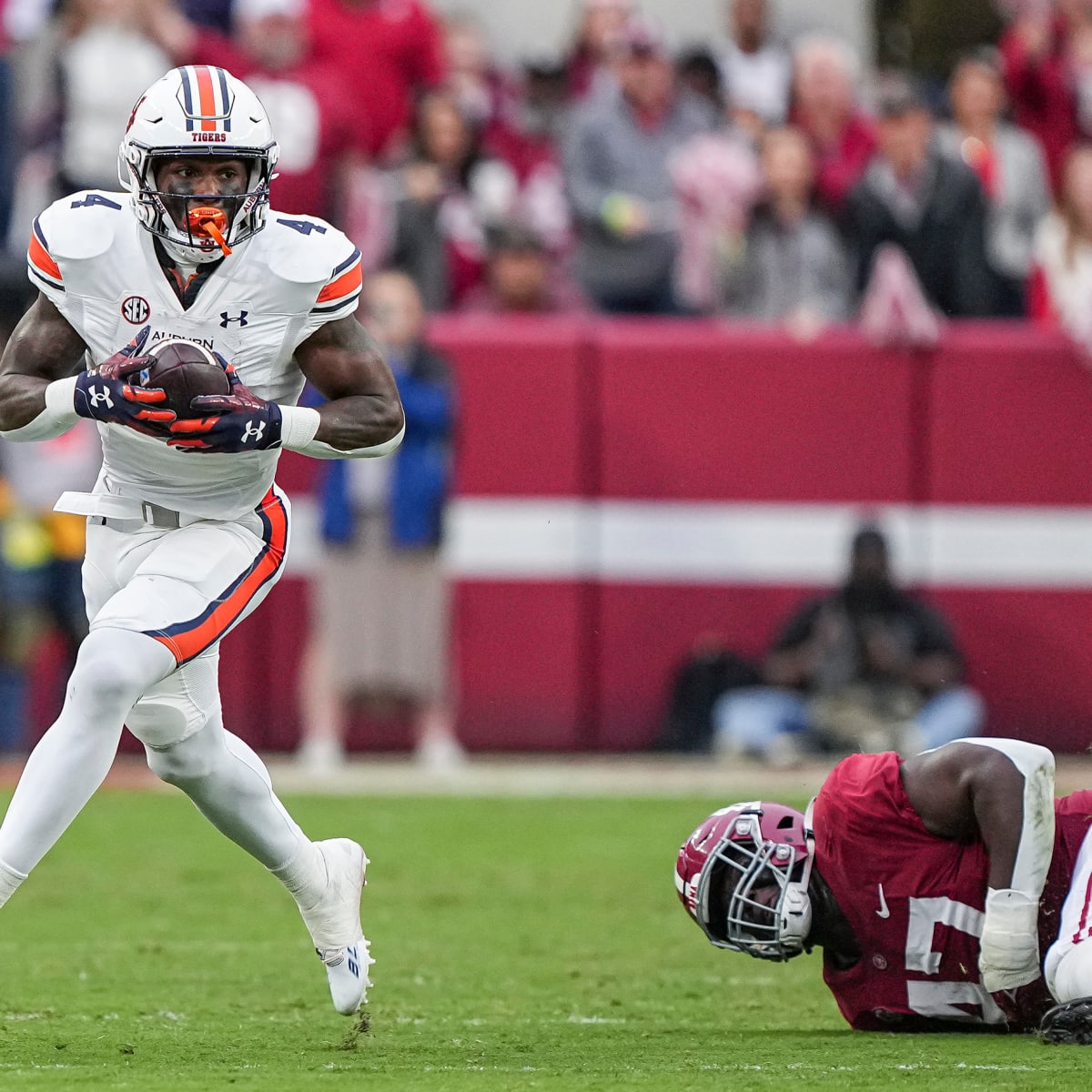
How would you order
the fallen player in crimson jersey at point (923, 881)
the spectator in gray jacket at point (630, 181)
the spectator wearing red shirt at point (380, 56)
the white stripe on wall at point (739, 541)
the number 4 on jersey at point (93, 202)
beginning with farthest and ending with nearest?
the spectator wearing red shirt at point (380, 56) → the spectator in gray jacket at point (630, 181) → the white stripe on wall at point (739, 541) → the number 4 on jersey at point (93, 202) → the fallen player in crimson jersey at point (923, 881)

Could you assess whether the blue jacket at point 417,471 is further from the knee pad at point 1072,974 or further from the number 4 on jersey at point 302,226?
the knee pad at point 1072,974

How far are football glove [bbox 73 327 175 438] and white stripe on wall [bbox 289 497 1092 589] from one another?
542 cm

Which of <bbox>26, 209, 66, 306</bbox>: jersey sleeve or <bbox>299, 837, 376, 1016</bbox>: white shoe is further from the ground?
<bbox>26, 209, 66, 306</bbox>: jersey sleeve

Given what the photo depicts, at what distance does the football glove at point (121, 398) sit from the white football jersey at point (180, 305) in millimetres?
246

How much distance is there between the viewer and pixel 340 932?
5.05 m

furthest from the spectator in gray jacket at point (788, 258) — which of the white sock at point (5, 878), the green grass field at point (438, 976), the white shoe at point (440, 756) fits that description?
the white sock at point (5, 878)

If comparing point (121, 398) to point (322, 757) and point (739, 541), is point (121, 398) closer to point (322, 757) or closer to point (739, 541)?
point (322, 757)

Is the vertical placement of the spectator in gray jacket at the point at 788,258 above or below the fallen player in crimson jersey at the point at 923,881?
above

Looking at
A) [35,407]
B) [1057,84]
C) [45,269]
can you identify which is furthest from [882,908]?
[1057,84]

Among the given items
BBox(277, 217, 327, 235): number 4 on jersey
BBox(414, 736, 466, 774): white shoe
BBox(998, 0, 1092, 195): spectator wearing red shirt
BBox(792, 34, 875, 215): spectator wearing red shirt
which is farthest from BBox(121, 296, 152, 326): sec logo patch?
BBox(998, 0, 1092, 195): spectator wearing red shirt

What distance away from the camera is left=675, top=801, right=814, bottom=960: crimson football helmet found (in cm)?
469

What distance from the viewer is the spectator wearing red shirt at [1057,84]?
11359mm

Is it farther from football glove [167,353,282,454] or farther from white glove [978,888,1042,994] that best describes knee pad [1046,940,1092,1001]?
football glove [167,353,282,454]

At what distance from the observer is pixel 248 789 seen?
4863 millimetres
